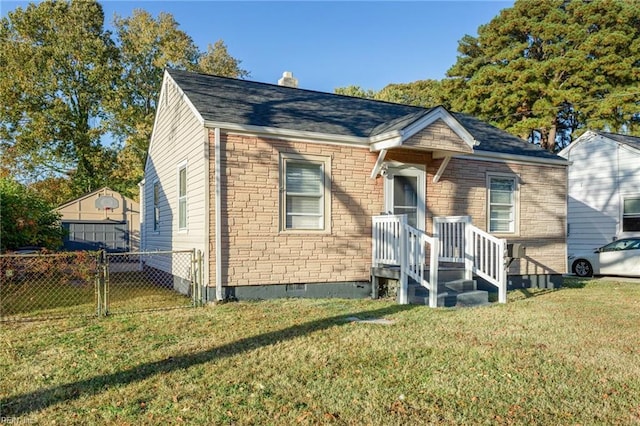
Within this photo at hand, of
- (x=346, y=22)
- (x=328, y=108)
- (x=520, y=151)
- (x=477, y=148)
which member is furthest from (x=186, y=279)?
(x=346, y=22)

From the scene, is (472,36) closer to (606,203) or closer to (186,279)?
(606,203)

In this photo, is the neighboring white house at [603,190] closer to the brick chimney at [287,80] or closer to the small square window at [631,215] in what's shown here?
the small square window at [631,215]

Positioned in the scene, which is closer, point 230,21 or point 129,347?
point 129,347

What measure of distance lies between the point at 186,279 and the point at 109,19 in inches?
904

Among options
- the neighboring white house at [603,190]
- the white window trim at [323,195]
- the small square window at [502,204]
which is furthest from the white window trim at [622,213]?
the white window trim at [323,195]

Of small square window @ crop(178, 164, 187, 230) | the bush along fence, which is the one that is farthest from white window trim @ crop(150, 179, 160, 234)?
small square window @ crop(178, 164, 187, 230)

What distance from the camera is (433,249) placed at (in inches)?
304

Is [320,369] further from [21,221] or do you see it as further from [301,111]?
[21,221]

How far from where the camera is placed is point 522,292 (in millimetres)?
10172

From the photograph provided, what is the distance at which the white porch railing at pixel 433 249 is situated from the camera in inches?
310

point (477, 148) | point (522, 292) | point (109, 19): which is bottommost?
point (522, 292)

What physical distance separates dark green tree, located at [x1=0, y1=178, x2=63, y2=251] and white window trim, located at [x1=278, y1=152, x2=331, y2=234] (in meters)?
5.89

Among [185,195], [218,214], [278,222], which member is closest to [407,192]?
[278,222]

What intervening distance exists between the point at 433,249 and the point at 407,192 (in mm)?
2240
